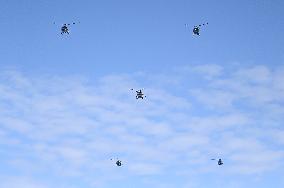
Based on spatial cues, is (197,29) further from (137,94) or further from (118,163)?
(118,163)

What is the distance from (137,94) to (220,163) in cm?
1220

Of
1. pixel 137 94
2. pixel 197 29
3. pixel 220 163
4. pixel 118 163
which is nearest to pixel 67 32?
pixel 137 94

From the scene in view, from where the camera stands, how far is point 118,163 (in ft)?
131

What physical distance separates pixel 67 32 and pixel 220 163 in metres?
20.3

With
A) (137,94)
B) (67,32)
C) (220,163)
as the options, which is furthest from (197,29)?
(220,163)

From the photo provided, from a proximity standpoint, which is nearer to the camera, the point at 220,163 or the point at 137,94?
the point at 137,94

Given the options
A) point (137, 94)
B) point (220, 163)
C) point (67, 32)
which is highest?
point (67, 32)

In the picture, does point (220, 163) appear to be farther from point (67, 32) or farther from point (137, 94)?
point (67, 32)

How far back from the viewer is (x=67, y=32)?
32688 mm

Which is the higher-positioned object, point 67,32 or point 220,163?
point 67,32

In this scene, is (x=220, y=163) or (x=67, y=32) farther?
(x=220, y=163)

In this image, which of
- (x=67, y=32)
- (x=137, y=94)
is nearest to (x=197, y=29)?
(x=137, y=94)

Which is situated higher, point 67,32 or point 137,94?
point 67,32

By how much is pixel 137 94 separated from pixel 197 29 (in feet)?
26.0
